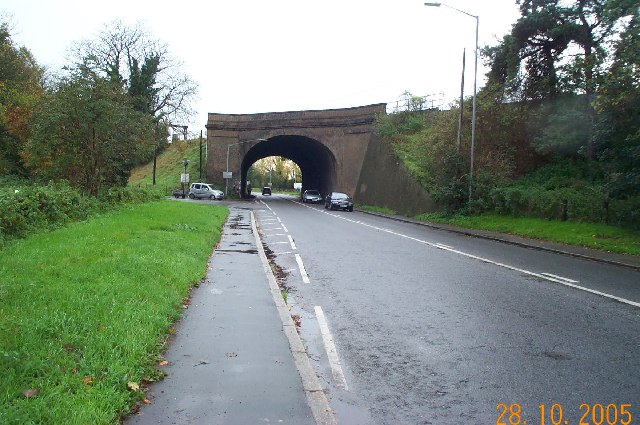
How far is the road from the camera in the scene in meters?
4.13

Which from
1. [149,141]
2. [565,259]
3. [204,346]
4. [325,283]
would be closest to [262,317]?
[204,346]

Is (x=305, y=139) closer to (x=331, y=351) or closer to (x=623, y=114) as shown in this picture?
(x=623, y=114)

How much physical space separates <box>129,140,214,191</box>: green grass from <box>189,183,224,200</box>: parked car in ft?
25.2

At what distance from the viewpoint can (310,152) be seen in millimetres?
61188

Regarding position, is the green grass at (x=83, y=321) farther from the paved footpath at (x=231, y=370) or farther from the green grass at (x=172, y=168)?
the green grass at (x=172, y=168)

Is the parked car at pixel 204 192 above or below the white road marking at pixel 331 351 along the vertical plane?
above

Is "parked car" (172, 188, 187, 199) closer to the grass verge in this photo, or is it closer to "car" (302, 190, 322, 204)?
"car" (302, 190, 322, 204)

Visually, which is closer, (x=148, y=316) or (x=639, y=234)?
(x=148, y=316)

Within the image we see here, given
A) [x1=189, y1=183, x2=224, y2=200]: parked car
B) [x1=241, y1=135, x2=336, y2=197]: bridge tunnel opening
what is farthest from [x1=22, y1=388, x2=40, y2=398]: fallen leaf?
[x1=189, y1=183, x2=224, y2=200]: parked car

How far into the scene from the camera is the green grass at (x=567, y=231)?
16.2m

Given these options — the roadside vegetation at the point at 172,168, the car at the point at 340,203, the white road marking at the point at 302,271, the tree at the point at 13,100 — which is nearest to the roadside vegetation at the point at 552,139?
the car at the point at 340,203

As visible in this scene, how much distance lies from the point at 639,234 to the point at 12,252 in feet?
59.4

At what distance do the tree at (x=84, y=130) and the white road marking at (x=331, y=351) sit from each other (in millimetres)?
15786

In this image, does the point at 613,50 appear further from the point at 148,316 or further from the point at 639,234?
the point at 148,316
